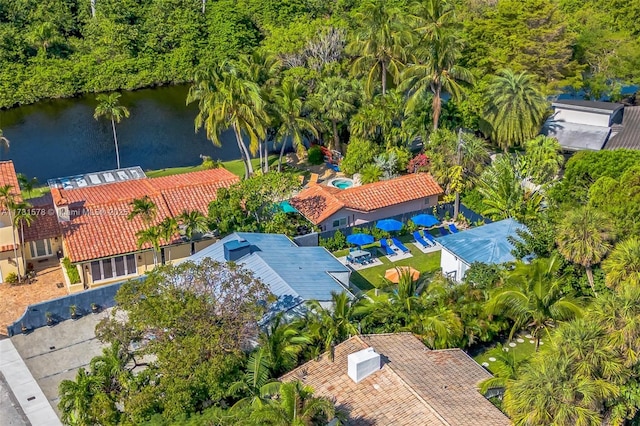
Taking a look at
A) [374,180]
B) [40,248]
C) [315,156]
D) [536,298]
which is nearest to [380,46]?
[315,156]

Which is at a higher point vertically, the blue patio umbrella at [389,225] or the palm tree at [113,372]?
the palm tree at [113,372]

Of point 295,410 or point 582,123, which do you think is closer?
point 295,410

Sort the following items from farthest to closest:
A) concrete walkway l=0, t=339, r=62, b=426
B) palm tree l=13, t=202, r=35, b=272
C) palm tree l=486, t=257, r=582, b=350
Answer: palm tree l=13, t=202, r=35, b=272 → palm tree l=486, t=257, r=582, b=350 → concrete walkway l=0, t=339, r=62, b=426

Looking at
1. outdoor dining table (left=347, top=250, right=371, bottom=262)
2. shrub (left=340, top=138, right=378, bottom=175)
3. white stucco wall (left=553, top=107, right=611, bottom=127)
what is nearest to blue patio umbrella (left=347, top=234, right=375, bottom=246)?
outdoor dining table (left=347, top=250, right=371, bottom=262)

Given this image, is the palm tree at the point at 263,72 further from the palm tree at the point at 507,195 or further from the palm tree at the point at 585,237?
the palm tree at the point at 585,237

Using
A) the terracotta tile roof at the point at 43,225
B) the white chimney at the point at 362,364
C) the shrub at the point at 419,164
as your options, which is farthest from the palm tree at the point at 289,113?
the white chimney at the point at 362,364

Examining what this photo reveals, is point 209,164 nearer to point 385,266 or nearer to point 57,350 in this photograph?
point 385,266

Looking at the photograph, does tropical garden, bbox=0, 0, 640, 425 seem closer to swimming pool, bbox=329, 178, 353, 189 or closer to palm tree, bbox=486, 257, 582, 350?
palm tree, bbox=486, 257, 582, 350
